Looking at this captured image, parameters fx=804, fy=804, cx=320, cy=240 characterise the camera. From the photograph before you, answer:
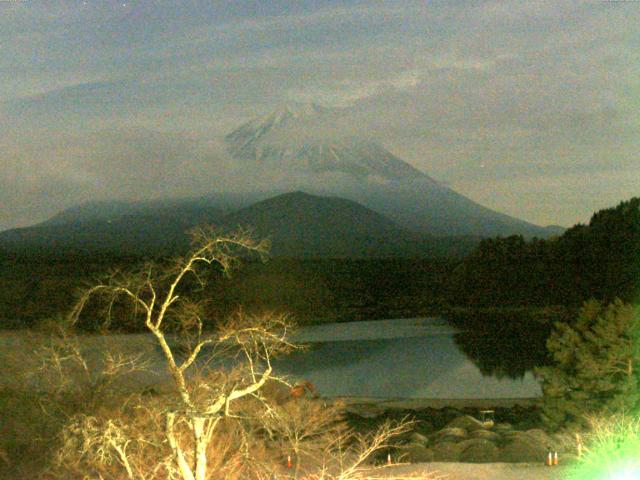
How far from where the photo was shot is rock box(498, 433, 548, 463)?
12219 mm

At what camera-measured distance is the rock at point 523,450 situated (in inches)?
481

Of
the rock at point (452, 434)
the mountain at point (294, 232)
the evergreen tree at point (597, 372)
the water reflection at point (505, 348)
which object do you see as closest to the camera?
the evergreen tree at point (597, 372)

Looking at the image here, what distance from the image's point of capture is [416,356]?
105ft

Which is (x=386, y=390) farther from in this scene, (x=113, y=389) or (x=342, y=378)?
(x=113, y=389)

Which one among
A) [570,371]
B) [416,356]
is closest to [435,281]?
[416,356]

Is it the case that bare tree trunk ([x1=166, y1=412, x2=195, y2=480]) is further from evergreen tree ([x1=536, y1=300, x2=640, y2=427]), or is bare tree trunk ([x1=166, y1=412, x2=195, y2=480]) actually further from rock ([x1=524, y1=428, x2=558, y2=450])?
evergreen tree ([x1=536, y1=300, x2=640, y2=427])

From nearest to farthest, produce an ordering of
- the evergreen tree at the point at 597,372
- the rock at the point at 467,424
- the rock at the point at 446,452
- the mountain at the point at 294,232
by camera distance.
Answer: the rock at the point at 446,452, the evergreen tree at the point at 597,372, the rock at the point at 467,424, the mountain at the point at 294,232

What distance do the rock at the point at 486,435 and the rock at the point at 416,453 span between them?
1.15 meters

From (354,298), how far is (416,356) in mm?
26458

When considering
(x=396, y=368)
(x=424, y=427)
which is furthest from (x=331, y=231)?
(x=424, y=427)

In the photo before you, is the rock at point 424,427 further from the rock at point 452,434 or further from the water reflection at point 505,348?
the water reflection at point 505,348

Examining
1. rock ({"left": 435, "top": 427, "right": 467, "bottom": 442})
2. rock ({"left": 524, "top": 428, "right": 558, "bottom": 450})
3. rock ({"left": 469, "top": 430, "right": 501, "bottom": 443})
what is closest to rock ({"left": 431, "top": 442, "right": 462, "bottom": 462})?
Answer: rock ({"left": 435, "top": 427, "right": 467, "bottom": 442})

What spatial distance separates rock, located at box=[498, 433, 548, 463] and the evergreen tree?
1310 mm

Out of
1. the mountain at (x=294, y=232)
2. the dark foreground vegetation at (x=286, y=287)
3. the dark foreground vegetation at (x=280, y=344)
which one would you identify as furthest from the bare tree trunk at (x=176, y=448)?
the mountain at (x=294, y=232)
